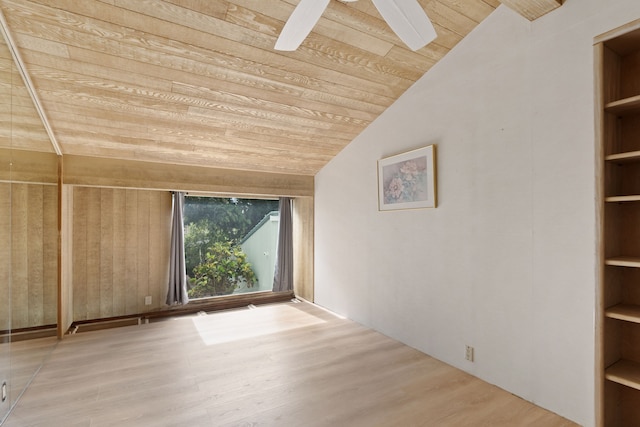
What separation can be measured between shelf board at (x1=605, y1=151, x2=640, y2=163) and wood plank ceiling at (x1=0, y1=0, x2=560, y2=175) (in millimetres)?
1111

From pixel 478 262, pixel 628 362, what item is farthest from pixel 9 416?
pixel 628 362

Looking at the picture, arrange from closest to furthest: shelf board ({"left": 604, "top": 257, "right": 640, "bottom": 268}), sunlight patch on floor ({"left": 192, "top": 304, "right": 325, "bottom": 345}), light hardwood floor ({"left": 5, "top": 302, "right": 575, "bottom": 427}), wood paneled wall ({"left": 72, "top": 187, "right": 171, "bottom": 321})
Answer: shelf board ({"left": 604, "top": 257, "right": 640, "bottom": 268}) < light hardwood floor ({"left": 5, "top": 302, "right": 575, "bottom": 427}) < sunlight patch on floor ({"left": 192, "top": 304, "right": 325, "bottom": 345}) < wood paneled wall ({"left": 72, "top": 187, "right": 171, "bottom": 321})

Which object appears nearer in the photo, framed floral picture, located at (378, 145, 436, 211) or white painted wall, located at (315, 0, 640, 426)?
white painted wall, located at (315, 0, 640, 426)

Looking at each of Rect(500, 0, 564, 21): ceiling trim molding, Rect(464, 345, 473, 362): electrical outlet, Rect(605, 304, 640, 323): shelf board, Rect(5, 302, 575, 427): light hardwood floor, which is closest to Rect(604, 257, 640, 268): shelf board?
Rect(605, 304, 640, 323): shelf board

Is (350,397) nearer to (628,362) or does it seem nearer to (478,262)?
(478,262)

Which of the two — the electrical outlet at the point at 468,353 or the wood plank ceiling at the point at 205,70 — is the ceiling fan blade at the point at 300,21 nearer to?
the wood plank ceiling at the point at 205,70

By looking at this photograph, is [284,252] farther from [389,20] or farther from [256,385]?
[389,20]

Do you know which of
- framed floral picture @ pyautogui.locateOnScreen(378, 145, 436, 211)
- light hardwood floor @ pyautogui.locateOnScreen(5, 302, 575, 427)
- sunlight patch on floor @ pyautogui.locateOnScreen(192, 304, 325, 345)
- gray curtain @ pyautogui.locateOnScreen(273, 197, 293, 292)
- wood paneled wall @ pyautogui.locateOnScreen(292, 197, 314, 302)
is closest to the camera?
light hardwood floor @ pyautogui.locateOnScreen(5, 302, 575, 427)

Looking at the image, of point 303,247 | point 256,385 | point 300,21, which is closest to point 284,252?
point 303,247

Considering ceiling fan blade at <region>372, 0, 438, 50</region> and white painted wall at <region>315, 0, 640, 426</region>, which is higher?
ceiling fan blade at <region>372, 0, 438, 50</region>

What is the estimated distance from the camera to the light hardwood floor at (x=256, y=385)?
1963mm

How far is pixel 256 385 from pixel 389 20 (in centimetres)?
256

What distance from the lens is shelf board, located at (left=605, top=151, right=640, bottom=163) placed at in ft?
4.64

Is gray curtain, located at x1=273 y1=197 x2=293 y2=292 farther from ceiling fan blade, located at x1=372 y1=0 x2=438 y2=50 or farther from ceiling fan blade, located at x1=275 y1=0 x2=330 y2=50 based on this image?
ceiling fan blade, located at x1=372 y1=0 x2=438 y2=50
